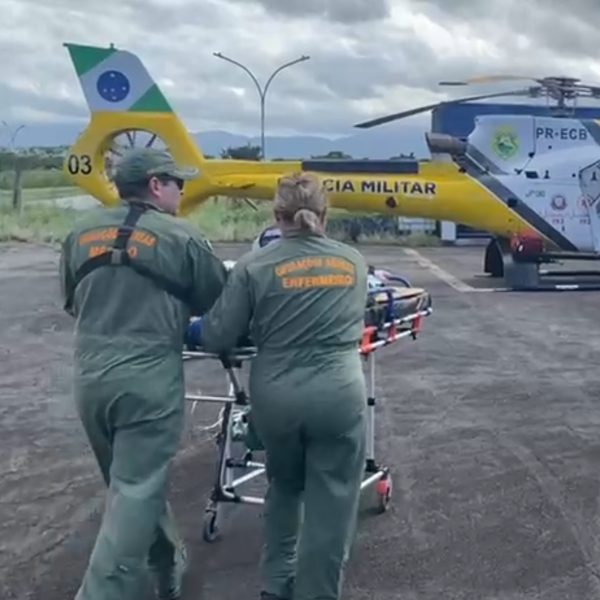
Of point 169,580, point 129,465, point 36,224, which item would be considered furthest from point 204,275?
point 36,224

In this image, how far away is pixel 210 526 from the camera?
4.96m

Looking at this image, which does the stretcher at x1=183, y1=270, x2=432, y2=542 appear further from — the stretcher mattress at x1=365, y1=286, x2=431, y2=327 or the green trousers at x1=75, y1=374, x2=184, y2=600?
the green trousers at x1=75, y1=374, x2=184, y2=600

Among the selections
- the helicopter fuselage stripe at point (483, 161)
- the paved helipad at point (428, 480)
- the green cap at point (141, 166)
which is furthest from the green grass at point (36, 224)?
the green cap at point (141, 166)

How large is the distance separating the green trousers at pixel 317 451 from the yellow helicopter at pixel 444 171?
37.8 ft

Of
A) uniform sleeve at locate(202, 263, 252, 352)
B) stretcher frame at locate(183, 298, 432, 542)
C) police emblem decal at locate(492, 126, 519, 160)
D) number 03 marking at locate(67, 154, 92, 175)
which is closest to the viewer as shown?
uniform sleeve at locate(202, 263, 252, 352)

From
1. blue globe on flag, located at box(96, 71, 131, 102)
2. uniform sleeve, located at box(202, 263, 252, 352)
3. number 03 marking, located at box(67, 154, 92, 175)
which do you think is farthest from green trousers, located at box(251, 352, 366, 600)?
blue globe on flag, located at box(96, 71, 131, 102)

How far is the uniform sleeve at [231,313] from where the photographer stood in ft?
12.8

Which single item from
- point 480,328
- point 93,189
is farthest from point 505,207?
point 93,189

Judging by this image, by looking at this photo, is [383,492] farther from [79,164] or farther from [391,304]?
[79,164]

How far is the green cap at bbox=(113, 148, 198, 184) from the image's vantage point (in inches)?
156

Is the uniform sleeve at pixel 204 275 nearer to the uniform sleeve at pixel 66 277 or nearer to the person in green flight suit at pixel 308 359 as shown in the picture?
the person in green flight suit at pixel 308 359

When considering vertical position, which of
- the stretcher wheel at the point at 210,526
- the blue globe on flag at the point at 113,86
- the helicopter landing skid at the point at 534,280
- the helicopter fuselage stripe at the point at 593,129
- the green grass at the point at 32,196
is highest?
the blue globe on flag at the point at 113,86

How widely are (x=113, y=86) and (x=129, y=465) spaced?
40.3ft

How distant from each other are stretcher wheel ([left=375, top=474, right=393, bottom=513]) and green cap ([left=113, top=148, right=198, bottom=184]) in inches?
82.0
